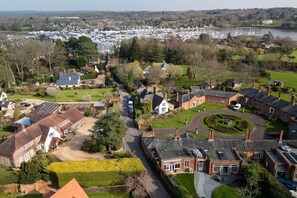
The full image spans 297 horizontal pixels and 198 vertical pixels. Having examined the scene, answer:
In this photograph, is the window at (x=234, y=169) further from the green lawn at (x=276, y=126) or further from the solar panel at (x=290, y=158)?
the green lawn at (x=276, y=126)

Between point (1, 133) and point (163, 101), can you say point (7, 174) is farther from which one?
point (163, 101)

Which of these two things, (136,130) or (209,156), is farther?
(136,130)

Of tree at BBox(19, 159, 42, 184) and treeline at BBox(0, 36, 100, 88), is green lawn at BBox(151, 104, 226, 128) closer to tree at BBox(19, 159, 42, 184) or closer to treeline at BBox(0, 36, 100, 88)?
tree at BBox(19, 159, 42, 184)

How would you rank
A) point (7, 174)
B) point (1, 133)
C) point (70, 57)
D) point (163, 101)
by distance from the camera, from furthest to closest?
point (70, 57), point (163, 101), point (1, 133), point (7, 174)

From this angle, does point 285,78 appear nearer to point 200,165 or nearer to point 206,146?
point 206,146

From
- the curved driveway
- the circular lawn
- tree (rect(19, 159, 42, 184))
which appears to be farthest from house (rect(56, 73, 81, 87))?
tree (rect(19, 159, 42, 184))

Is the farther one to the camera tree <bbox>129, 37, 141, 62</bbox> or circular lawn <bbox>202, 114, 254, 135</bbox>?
tree <bbox>129, 37, 141, 62</bbox>

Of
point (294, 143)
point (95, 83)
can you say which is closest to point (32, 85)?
point (95, 83)

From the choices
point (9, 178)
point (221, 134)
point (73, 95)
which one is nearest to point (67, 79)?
point (73, 95)
